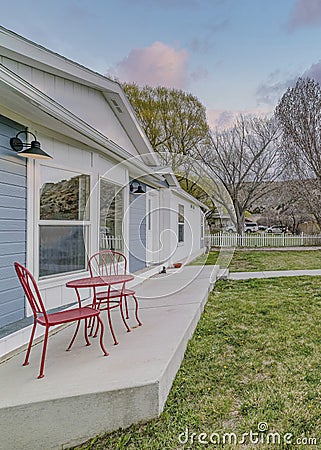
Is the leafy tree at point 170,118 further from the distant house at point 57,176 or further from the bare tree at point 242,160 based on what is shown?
the distant house at point 57,176

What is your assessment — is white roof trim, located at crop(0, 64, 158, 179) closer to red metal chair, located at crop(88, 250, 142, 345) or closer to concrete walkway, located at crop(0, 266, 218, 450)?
red metal chair, located at crop(88, 250, 142, 345)

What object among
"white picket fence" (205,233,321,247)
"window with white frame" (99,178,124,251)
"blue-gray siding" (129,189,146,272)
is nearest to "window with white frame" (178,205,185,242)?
"blue-gray siding" (129,189,146,272)

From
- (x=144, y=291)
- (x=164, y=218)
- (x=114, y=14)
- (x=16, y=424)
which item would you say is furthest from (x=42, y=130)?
(x=114, y=14)

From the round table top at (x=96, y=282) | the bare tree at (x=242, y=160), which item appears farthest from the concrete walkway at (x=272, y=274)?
the bare tree at (x=242, y=160)

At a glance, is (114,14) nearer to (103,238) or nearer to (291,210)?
(103,238)

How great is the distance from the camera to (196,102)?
18969 mm

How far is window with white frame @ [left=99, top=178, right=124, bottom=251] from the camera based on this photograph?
4.74 m

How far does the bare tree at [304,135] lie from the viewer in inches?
615

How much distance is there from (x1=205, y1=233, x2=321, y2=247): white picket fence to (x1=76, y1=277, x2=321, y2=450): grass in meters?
11.8

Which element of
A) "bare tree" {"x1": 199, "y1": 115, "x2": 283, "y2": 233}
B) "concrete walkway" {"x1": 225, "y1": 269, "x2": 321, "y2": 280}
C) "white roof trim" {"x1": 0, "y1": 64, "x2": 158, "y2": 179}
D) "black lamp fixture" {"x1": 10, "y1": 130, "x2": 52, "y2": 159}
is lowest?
"concrete walkway" {"x1": 225, "y1": 269, "x2": 321, "y2": 280}

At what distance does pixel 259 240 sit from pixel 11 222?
1534 cm

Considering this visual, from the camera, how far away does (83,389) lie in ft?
7.18

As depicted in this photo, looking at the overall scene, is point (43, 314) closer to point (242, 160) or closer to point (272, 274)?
point (272, 274)

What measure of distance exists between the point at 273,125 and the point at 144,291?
1672 cm
